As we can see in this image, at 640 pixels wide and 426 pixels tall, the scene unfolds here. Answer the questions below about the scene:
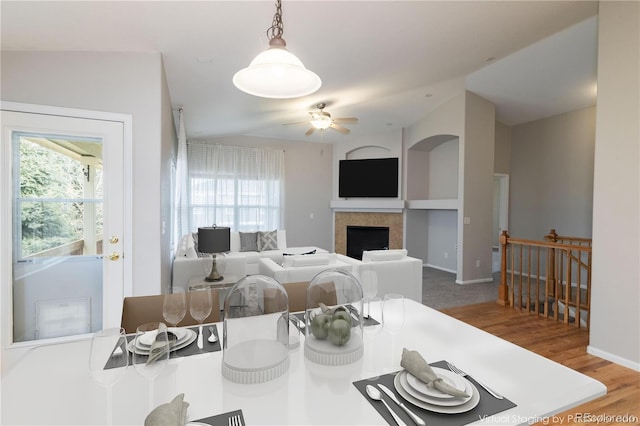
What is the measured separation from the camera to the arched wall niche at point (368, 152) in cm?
720

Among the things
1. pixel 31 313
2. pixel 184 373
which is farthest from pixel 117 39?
pixel 184 373

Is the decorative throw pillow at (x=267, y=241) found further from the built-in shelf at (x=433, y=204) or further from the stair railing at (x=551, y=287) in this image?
the stair railing at (x=551, y=287)

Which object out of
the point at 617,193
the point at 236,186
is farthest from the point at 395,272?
the point at 236,186

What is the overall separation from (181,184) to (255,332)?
4.07 meters

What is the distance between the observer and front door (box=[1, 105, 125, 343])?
7.44ft

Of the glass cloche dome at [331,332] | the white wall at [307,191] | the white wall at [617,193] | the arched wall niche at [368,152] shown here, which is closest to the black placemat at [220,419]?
the glass cloche dome at [331,332]

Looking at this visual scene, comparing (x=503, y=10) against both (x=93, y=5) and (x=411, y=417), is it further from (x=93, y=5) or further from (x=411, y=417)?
(x=411, y=417)

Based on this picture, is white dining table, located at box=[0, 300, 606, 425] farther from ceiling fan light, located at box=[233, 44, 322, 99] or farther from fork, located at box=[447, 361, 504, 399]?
ceiling fan light, located at box=[233, 44, 322, 99]

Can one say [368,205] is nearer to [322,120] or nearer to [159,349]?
[322,120]

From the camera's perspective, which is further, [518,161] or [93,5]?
[518,161]

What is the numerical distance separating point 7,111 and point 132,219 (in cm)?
108

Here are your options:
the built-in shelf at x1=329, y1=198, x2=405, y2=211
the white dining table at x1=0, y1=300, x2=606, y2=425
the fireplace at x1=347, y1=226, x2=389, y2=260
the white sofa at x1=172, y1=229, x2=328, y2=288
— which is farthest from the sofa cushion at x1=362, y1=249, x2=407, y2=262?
the fireplace at x1=347, y1=226, x2=389, y2=260

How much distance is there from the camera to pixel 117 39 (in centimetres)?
229

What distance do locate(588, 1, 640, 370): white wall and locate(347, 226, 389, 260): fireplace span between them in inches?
174
